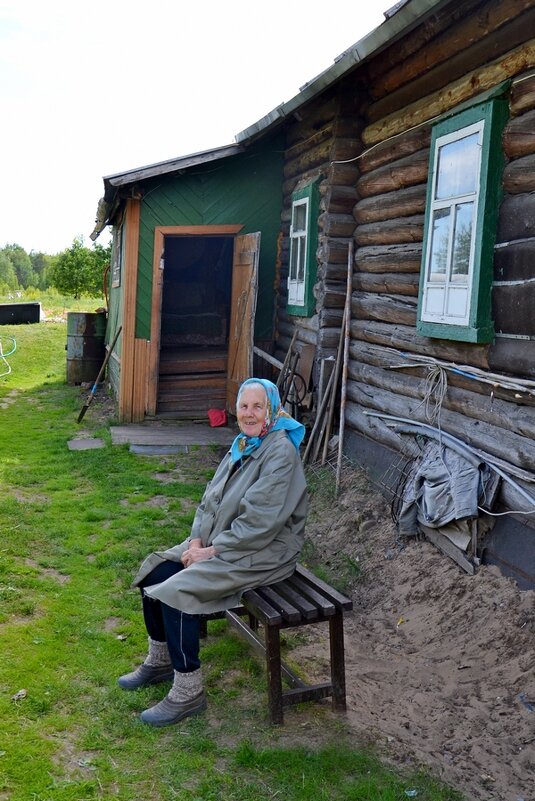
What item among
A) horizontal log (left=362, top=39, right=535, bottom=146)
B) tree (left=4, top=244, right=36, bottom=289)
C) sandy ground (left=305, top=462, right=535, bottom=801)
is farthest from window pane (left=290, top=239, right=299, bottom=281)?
tree (left=4, top=244, right=36, bottom=289)

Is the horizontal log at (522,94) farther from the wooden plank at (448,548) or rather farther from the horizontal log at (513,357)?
the wooden plank at (448,548)

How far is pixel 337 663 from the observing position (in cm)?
394

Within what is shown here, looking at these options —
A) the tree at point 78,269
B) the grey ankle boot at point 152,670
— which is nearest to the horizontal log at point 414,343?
the grey ankle boot at point 152,670

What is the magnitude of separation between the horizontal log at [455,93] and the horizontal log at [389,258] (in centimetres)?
101

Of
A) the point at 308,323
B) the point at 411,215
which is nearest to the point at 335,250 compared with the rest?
the point at 308,323

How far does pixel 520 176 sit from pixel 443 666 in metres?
3.01

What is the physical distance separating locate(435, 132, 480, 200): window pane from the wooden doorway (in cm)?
447

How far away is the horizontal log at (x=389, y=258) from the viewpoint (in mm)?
6531

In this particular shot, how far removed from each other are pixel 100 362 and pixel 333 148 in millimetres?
8196

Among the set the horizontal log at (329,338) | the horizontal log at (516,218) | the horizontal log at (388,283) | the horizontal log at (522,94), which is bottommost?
the horizontal log at (329,338)

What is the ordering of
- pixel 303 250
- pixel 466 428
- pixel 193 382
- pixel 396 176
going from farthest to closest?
pixel 193 382
pixel 303 250
pixel 396 176
pixel 466 428

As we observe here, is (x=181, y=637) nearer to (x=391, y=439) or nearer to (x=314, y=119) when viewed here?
(x=391, y=439)

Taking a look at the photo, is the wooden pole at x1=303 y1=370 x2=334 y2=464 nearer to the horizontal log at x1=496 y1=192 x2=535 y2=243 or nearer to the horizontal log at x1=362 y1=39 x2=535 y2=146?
the horizontal log at x1=362 y1=39 x2=535 y2=146

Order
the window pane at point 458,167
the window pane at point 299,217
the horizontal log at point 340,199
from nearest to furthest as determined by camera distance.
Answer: the window pane at point 458,167
the horizontal log at point 340,199
the window pane at point 299,217
